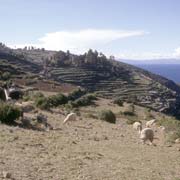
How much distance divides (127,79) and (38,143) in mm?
146500

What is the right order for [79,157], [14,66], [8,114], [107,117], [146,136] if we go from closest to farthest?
[79,157] < [8,114] < [146,136] < [107,117] < [14,66]

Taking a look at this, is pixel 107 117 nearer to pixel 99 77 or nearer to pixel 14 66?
pixel 14 66

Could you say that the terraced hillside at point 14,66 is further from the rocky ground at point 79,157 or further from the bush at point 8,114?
the rocky ground at point 79,157

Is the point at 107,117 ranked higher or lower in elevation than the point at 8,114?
lower

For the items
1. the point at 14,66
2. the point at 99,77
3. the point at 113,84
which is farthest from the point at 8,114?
the point at 99,77

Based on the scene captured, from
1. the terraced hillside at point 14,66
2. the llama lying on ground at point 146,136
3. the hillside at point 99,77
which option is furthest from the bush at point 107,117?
the hillside at point 99,77

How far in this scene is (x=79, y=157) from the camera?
55.9 feet

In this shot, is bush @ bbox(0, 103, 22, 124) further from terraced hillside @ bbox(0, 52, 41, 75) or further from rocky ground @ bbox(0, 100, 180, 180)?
terraced hillside @ bbox(0, 52, 41, 75)

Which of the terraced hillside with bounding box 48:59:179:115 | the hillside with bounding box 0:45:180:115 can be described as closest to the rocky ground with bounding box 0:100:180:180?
the hillside with bounding box 0:45:180:115

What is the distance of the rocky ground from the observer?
559 inches

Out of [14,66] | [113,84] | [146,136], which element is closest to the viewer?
[146,136]

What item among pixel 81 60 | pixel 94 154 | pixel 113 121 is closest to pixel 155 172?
pixel 94 154

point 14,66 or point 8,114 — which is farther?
point 14,66

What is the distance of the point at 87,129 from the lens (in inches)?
1065
